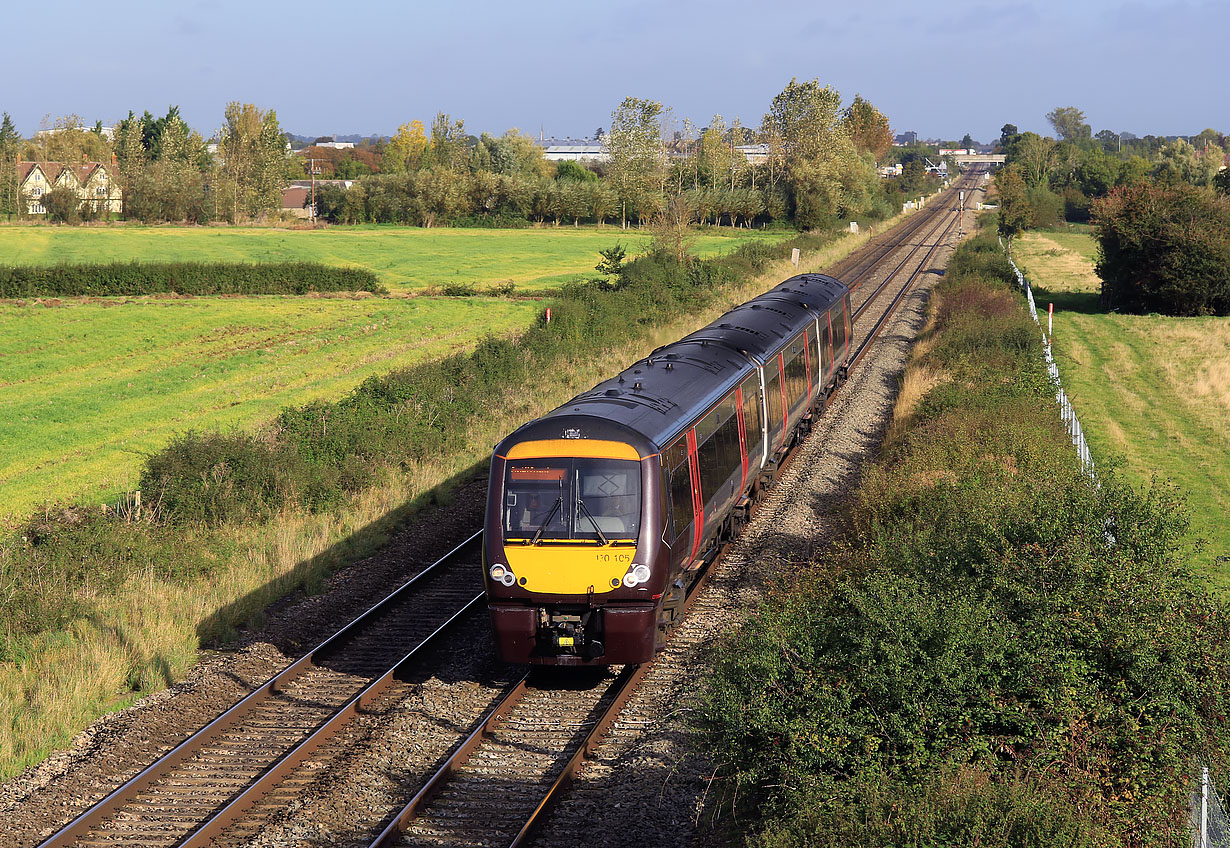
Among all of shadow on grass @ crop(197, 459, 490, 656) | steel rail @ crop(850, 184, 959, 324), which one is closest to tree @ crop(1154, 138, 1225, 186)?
steel rail @ crop(850, 184, 959, 324)

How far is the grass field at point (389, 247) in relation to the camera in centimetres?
6675

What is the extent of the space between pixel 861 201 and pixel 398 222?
46.4 m

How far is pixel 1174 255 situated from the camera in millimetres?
40594

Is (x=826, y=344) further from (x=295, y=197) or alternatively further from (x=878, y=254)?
(x=295, y=197)

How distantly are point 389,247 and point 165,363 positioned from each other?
47243 millimetres

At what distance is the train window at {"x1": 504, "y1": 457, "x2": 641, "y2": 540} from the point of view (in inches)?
440

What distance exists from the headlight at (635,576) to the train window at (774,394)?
6.98 meters

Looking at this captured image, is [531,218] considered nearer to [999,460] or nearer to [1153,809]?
[999,460]

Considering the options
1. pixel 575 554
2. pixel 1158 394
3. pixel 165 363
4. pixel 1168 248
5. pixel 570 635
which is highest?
pixel 1168 248

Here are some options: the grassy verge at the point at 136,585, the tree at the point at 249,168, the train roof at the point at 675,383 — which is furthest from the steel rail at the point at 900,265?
the tree at the point at 249,168

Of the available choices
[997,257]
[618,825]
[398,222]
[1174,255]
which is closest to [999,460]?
[618,825]

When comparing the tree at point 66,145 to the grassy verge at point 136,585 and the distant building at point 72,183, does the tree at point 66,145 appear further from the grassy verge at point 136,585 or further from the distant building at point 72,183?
the grassy verge at point 136,585

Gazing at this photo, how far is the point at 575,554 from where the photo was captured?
11.1 meters

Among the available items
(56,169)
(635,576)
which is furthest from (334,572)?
(56,169)
